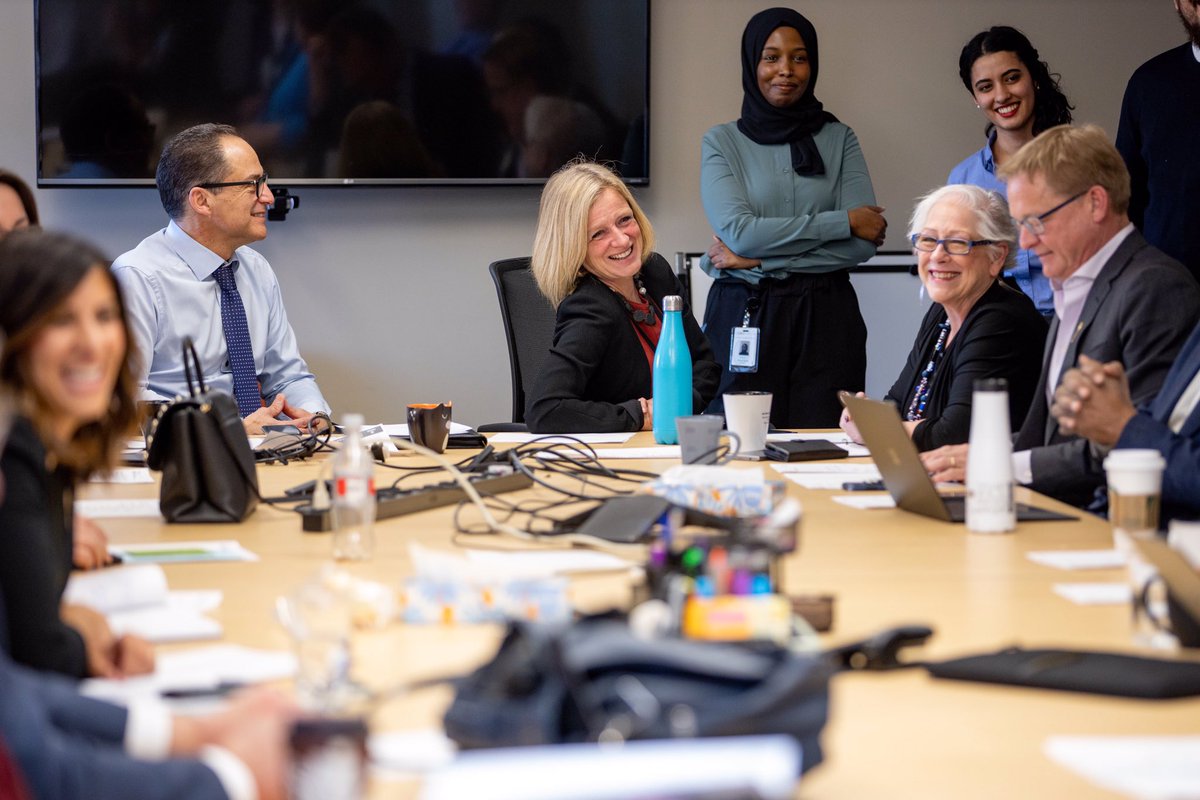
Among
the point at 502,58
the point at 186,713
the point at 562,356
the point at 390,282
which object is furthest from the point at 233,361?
the point at 186,713

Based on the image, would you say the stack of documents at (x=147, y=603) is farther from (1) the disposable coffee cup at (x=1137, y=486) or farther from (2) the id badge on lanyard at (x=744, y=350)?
(2) the id badge on lanyard at (x=744, y=350)

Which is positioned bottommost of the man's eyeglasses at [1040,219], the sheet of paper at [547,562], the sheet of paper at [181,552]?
the sheet of paper at [181,552]

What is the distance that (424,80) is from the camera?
4.64m

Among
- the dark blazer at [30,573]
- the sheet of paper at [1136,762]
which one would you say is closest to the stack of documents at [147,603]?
the dark blazer at [30,573]

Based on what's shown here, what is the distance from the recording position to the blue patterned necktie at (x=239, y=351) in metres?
3.48

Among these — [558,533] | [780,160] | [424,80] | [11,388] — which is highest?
[424,80]

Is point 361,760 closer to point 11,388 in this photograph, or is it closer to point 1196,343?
point 11,388

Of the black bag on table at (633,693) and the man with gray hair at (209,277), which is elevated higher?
the man with gray hair at (209,277)

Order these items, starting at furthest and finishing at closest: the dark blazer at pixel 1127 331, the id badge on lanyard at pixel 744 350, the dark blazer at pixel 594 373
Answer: the id badge on lanyard at pixel 744 350 → the dark blazer at pixel 594 373 → the dark blazer at pixel 1127 331

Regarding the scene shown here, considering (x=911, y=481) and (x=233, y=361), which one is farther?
(x=233, y=361)

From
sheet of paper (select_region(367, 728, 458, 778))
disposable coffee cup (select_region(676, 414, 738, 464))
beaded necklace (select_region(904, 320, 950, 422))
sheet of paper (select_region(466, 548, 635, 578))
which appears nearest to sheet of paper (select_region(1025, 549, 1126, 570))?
sheet of paper (select_region(466, 548, 635, 578))

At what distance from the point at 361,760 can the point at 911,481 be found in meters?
1.30

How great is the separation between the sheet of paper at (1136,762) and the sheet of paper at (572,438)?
1.77 m

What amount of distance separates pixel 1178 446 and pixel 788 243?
7.42 feet
